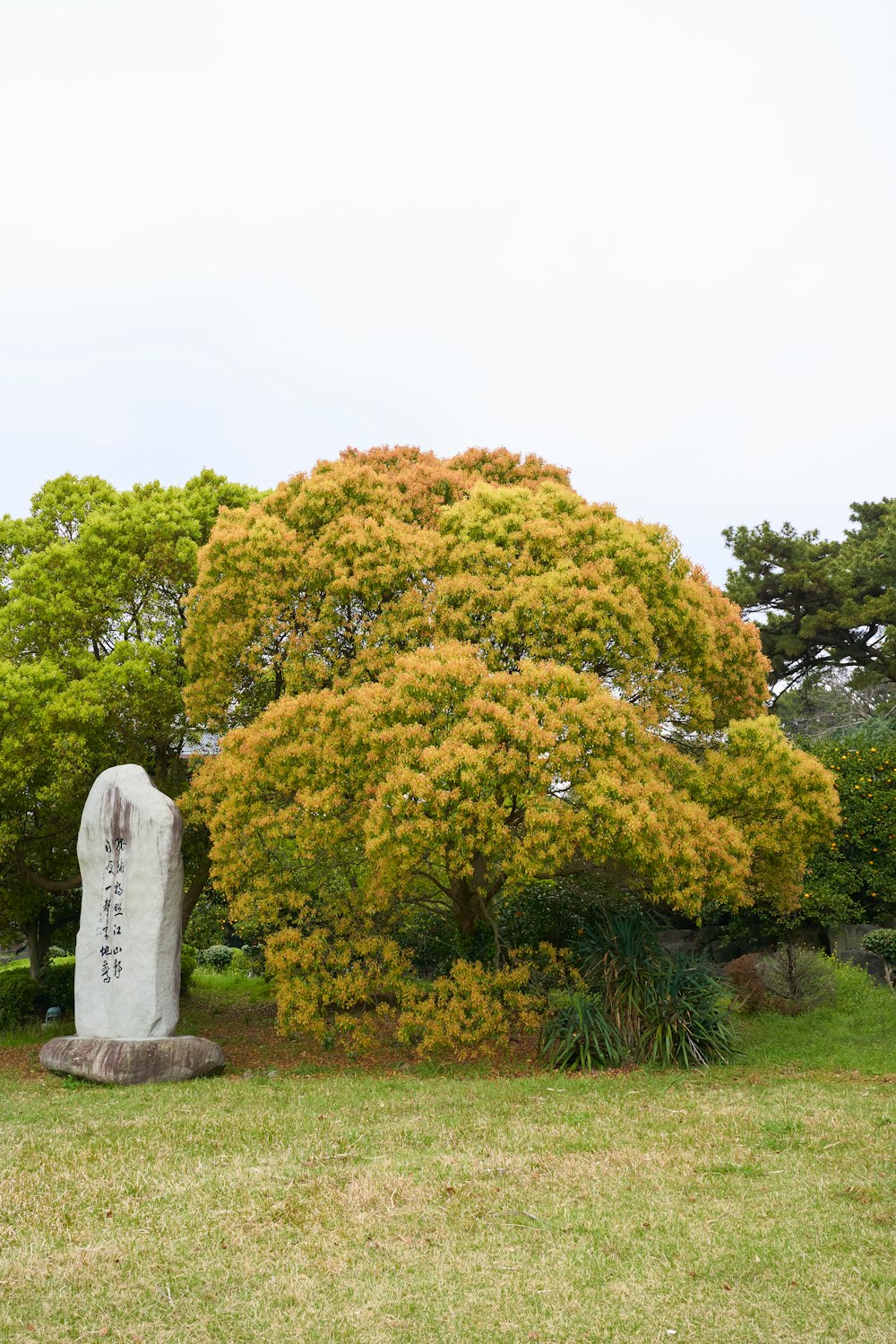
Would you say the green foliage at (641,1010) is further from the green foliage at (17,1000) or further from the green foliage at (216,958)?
the green foliage at (216,958)

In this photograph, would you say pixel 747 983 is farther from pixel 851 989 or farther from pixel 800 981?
pixel 851 989

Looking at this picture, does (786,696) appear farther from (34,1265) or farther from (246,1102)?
(34,1265)

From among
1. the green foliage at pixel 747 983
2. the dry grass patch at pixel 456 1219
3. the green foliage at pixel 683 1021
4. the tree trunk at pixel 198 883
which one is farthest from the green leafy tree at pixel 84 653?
the green foliage at pixel 747 983

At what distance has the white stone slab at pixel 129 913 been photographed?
10.7 m

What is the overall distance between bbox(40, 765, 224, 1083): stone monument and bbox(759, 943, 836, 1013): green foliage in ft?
22.4

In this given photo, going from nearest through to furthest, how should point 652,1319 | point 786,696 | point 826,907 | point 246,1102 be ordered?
point 652,1319, point 246,1102, point 826,907, point 786,696

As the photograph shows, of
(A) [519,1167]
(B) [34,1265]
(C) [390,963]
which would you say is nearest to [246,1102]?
(C) [390,963]

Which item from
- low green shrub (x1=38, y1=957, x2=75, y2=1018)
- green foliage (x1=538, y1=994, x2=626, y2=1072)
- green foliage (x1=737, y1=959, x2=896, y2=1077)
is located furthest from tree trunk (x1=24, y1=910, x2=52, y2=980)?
green foliage (x1=737, y1=959, x2=896, y2=1077)

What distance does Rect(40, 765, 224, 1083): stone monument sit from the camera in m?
10.3

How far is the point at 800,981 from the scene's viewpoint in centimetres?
1287

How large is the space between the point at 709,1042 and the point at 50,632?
9308mm

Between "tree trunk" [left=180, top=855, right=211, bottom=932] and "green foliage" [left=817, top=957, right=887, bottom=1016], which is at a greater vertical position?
"tree trunk" [left=180, top=855, right=211, bottom=932]

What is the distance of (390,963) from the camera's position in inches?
433

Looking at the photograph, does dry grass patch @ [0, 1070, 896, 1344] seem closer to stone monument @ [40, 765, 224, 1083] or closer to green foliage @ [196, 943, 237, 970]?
stone monument @ [40, 765, 224, 1083]
